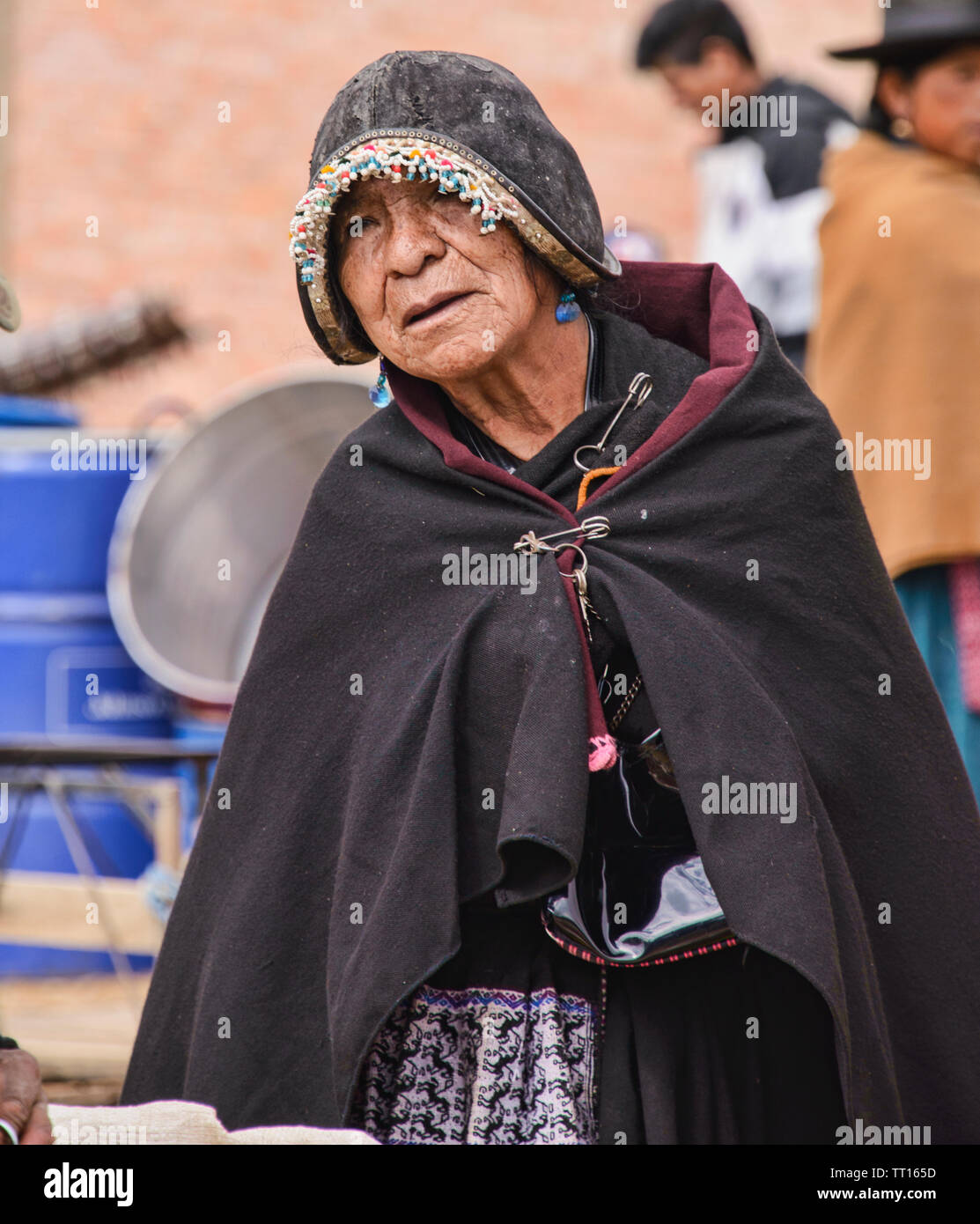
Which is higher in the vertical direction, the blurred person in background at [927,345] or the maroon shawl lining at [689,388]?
the blurred person in background at [927,345]

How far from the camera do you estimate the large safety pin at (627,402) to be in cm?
240

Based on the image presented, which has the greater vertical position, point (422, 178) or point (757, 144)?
point (757, 144)

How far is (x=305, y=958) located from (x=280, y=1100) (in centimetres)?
22

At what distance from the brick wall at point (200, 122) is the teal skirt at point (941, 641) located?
7824 mm

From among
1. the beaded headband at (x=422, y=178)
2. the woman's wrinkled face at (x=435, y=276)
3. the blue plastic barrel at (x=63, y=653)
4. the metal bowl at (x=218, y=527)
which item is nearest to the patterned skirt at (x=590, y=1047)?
the woman's wrinkled face at (x=435, y=276)

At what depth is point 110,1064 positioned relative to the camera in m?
4.47

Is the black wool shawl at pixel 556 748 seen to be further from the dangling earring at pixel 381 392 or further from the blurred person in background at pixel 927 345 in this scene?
the blurred person in background at pixel 927 345

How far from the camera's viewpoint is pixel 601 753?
220 cm

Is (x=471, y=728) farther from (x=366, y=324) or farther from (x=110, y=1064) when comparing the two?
(x=110, y=1064)

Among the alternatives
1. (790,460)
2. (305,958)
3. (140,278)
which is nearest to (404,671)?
(305,958)

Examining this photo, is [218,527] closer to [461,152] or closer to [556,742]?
[461,152]

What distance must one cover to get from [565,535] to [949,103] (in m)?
1.99

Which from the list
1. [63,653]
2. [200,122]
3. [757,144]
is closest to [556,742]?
[63,653]

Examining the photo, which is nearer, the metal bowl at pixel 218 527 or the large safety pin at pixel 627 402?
the large safety pin at pixel 627 402
